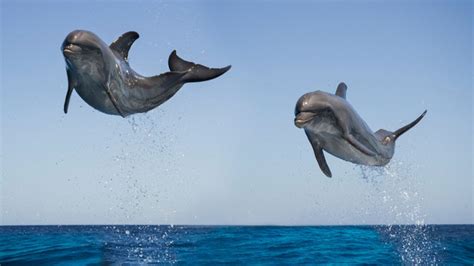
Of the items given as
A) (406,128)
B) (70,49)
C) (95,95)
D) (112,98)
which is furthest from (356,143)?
(70,49)

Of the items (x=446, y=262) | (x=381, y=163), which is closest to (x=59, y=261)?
(x=381, y=163)

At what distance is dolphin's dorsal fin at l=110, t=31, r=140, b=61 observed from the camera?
39.9 feet

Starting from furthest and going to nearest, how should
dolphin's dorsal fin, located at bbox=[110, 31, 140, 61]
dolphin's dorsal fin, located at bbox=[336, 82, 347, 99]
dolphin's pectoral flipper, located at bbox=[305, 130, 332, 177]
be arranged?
dolphin's dorsal fin, located at bbox=[336, 82, 347, 99] → dolphin's dorsal fin, located at bbox=[110, 31, 140, 61] → dolphin's pectoral flipper, located at bbox=[305, 130, 332, 177]

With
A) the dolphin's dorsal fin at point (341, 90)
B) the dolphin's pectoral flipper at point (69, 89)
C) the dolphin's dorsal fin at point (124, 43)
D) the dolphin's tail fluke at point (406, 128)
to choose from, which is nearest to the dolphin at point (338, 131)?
the dolphin's dorsal fin at point (341, 90)

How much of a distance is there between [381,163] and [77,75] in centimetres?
803

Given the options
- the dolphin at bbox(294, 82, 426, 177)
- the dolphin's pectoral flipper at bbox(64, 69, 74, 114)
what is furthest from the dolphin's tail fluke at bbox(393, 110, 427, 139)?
the dolphin's pectoral flipper at bbox(64, 69, 74, 114)

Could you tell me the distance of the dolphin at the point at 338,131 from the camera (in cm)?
1053

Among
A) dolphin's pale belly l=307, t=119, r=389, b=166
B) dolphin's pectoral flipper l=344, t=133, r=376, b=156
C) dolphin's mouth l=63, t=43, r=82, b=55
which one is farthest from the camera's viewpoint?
dolphin's pectoral flipper l=344, t=133, r=376, b=156

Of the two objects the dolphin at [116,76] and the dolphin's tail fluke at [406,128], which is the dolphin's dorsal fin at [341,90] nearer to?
the dolphin's tail fluke at [406,128]

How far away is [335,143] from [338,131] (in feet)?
1.61

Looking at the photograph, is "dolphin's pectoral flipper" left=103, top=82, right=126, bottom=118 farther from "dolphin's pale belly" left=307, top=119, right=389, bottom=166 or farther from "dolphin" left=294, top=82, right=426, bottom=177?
"dolphin's pale belly" left=307, top=119, right=389, bottom=166

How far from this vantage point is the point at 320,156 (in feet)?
39.8

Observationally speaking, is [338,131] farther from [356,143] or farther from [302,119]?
[302,119]

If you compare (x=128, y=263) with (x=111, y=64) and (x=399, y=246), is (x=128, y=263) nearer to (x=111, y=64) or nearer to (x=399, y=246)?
(x=111, y=64)
